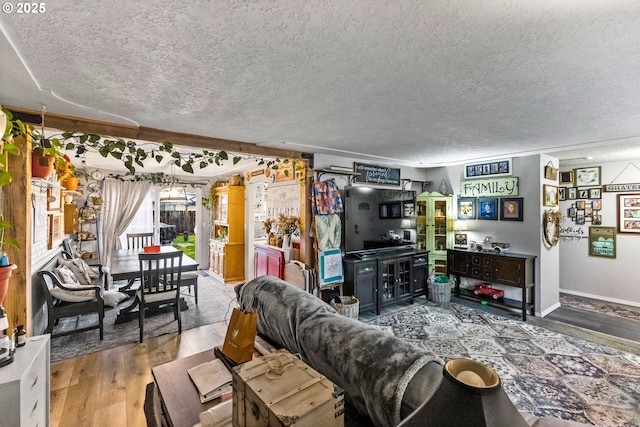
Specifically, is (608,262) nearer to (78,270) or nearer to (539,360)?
(539,360)

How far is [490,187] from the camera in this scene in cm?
455

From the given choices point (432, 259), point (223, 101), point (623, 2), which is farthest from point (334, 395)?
point (432, 259)

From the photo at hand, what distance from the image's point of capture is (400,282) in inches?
175

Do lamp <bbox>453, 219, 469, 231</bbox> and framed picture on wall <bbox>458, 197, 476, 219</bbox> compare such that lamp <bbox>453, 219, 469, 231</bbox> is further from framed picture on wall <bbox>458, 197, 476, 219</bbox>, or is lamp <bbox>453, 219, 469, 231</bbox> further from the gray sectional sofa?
the gray sectional sofa

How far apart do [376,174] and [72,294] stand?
13.8 feet

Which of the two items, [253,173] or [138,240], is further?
[138,240]

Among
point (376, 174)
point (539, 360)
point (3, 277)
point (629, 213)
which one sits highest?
point (376, 174)

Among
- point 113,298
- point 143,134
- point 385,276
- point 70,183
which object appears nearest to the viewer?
point 143,134

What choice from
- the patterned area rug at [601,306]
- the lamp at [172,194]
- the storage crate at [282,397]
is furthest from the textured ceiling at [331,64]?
the lamp at [172,194]

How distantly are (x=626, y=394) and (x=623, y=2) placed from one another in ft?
9.50

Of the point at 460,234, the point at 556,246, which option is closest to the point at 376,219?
the point at 460,234

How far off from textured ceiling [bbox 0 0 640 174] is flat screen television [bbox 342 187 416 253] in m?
1.57

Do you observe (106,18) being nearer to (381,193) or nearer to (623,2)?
(623,2)

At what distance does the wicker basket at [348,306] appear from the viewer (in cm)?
358
